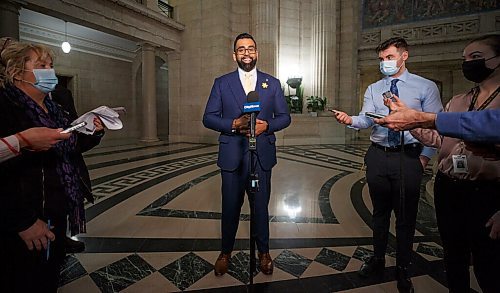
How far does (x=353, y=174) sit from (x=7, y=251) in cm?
562

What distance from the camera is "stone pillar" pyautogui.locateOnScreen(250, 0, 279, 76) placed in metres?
11.5

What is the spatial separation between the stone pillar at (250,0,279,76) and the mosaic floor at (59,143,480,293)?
7344mm

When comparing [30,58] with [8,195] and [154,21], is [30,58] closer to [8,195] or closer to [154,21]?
[8,195]

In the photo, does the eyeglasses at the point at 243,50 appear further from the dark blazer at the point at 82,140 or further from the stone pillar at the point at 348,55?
the stone pillar at the point at 348,55

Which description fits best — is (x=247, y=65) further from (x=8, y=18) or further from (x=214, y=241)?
(x=8, y=18)

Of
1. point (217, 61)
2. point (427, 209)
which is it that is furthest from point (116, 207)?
point (217, 61)

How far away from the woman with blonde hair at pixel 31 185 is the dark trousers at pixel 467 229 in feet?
6.54

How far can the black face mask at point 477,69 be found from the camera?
135cm

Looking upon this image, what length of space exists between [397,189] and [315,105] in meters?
10.1

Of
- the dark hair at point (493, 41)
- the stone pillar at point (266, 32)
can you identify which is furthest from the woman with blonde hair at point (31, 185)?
the stone pillar at point (266, 32)

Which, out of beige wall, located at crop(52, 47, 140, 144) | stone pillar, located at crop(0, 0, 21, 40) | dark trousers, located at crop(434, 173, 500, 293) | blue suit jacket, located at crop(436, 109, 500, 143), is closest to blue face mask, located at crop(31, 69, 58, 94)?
blue suit jacket, located at crop(436, 109, 500, 143)

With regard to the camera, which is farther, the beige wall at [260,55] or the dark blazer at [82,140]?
the beige wall at [260,55]

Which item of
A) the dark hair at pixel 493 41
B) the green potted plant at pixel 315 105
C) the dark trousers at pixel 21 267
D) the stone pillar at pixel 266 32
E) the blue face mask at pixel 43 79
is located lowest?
the dark trousers at pixel 21 267

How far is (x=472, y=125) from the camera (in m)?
1.03
